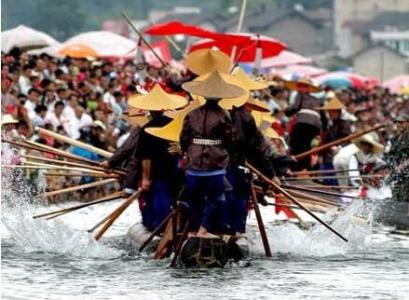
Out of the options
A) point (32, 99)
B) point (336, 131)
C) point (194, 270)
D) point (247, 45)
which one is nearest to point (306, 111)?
point (336, 131)

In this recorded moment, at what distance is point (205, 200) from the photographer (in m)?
14.4

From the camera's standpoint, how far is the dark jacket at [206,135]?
1426 cm

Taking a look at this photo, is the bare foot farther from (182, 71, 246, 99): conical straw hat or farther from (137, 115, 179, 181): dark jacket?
(137, 115, 179, 181): dark jacket

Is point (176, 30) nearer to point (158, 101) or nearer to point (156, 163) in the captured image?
point (156, 163)

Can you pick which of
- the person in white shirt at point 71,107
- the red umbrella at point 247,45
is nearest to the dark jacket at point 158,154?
the red umbrella at point 247,45

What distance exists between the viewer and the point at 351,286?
13.5 m

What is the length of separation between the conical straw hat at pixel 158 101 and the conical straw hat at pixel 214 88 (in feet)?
3.10

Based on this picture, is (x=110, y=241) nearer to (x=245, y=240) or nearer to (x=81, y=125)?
(x=245, y=240)

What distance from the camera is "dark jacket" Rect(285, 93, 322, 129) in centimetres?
2200

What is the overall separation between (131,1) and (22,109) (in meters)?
90.8

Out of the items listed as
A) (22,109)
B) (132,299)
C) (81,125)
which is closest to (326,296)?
(132,299)

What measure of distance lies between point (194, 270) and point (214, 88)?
1695mm

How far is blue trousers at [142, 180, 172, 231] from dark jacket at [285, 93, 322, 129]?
6373mm

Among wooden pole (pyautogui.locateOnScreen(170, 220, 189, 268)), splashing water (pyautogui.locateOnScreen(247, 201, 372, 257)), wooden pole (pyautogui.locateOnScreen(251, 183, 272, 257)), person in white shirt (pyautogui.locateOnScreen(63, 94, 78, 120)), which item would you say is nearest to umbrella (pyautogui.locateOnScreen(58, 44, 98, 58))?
person in white shirt (pyautogui.locateOnScreen(63, 94, 78, 120))
